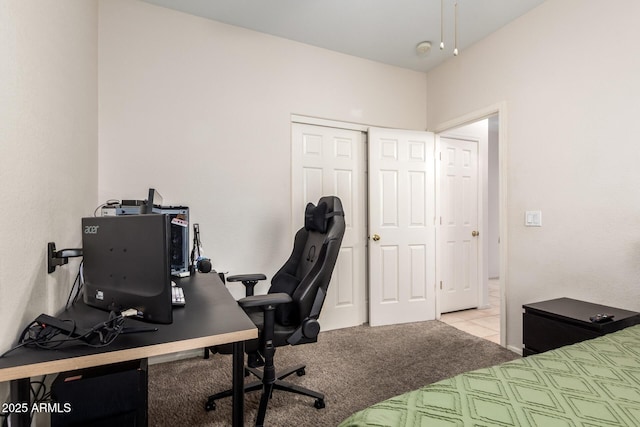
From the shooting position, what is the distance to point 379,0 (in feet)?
7.95

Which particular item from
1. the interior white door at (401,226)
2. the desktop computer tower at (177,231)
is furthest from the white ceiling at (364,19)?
the desktop computer tower at (177,231)

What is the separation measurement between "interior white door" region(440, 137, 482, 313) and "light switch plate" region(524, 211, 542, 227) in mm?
1182

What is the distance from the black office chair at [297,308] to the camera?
5.34ft

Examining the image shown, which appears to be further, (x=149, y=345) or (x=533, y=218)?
(x=533, y=218)

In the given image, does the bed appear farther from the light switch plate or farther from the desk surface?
the light switch plate

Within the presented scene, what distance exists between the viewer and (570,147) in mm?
2264

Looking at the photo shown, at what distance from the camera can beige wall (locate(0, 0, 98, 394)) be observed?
103cm

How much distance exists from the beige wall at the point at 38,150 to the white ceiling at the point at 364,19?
113cm

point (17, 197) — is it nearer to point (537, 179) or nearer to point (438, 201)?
point (537, 179)

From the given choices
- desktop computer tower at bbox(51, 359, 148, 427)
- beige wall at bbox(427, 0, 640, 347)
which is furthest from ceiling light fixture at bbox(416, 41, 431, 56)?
desktop computer tower at bbox(51, 359, 148, 427)

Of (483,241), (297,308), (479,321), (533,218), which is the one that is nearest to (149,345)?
(297,308)

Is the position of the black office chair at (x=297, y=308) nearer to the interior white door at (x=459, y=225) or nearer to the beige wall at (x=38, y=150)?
the beige wall at (x=38, y=150)

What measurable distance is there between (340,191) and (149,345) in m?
2.46

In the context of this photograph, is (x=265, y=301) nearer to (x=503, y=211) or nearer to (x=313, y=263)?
(x=313, y=263)
